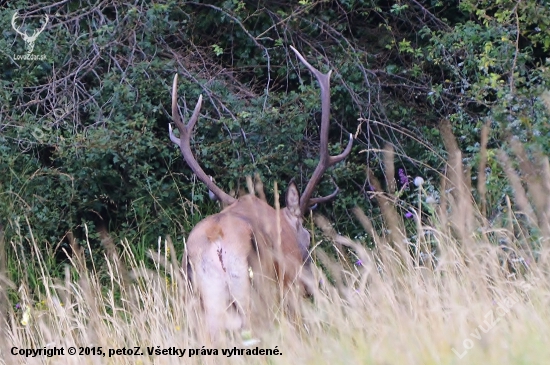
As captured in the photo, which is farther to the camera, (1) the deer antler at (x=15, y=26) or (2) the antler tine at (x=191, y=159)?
(1) the deer antler at (x=15, y=26)

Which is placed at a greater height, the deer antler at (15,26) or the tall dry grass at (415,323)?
the deer antler at (15,26)

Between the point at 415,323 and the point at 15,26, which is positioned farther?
the point at 15,26

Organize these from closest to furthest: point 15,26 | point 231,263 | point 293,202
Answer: point 231,263
point 293,202
point 15,26

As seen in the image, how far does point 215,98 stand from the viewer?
279 inches

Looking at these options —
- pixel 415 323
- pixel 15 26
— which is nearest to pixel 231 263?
pixel 415 323

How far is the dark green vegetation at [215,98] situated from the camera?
6707mm

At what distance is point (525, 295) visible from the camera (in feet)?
12.5

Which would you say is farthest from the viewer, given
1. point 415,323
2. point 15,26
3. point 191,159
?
point 15,26

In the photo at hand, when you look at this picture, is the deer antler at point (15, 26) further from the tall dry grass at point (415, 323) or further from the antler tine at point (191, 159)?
the tall dry grass at point (415, 323)

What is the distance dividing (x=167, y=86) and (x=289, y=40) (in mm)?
1279

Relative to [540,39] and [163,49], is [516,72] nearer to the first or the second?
[540,39]

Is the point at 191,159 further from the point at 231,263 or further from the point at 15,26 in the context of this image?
the point at 15,26

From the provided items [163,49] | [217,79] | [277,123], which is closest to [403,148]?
[277,123]

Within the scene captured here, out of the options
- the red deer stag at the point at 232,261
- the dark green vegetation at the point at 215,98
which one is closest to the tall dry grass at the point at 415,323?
the red deer stag at the point at 232,261
